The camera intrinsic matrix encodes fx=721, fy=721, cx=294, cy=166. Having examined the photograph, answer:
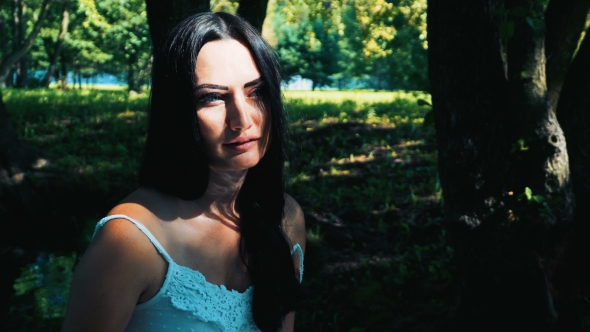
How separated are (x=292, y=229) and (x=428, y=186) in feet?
22.9

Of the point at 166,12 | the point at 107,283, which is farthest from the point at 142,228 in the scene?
the point at 166,12

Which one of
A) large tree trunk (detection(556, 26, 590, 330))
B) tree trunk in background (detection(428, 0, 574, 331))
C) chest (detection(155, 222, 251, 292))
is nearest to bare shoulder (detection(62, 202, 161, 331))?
chest (detection(155, 222, 251, 292))

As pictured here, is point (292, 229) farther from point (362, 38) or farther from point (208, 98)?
point (362, 38)

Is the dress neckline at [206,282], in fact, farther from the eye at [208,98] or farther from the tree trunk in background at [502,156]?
the tree trunk in background at [502,156]

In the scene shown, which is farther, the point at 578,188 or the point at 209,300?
the point at 578,188

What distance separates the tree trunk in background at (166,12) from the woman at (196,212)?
10.5ft

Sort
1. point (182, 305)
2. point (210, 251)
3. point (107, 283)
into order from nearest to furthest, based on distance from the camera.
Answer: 1. point (107, 283)
2. point (182, 305)
3. point (210, 251)

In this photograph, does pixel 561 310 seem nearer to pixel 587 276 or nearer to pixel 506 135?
pixel 587 276

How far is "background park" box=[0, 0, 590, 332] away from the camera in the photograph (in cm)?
405

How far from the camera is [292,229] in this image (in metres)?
1.90

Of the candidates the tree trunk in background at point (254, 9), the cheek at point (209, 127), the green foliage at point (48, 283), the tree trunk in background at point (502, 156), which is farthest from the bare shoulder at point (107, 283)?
the tree trunk in background at point (254, 9)

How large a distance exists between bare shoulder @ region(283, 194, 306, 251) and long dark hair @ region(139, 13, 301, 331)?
10 centimetres

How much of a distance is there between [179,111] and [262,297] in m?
0.48

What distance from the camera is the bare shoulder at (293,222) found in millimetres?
1887
